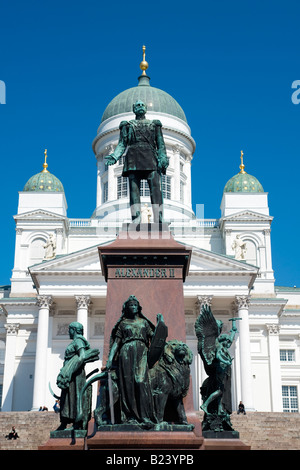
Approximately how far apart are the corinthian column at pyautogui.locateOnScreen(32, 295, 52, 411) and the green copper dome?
2363 centimetres

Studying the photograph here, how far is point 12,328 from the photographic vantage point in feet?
164

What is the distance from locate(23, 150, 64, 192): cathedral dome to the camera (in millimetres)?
56938

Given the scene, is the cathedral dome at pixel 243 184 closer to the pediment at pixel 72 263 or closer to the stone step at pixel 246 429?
the pediment at pixel 72 263

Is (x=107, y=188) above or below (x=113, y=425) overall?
above

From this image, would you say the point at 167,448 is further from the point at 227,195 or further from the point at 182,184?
the point at 182,184

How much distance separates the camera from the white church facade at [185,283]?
45656mm

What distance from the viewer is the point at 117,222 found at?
57406 millimetres

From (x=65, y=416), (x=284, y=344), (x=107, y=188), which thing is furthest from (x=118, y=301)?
(x=107, y=188)

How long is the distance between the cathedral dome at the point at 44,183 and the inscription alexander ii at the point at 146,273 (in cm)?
4711

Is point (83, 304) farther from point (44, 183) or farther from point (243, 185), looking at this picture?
point (243, 185)

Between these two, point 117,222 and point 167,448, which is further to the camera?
point 117,222
